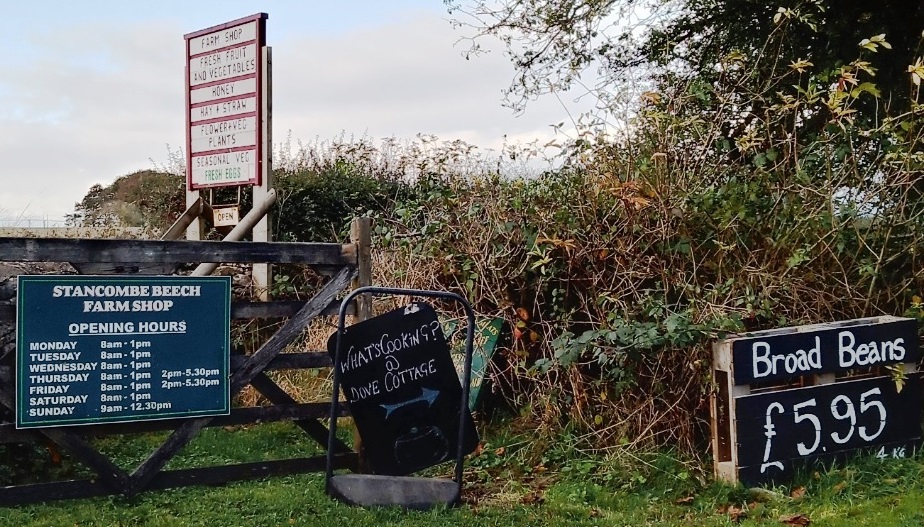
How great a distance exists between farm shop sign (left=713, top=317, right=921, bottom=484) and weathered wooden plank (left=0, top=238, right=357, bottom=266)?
263cm

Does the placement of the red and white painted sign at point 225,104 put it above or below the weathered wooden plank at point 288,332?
above

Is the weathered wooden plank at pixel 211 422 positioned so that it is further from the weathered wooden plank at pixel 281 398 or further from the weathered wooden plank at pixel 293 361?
the weathered wooden plank at pixel 293 361

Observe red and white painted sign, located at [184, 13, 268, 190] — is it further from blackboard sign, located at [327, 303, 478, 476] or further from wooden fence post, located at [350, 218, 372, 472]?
blackboard sign, located at [327, 303, 478, 476]

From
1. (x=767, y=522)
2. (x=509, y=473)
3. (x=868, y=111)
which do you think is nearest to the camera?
(x=767, y=522)

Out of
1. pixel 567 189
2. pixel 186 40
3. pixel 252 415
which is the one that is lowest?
pixel 252 415

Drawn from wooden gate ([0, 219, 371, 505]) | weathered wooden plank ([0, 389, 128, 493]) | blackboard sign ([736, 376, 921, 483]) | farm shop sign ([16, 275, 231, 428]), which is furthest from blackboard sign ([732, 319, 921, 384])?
weathered wooden plank ([0, 389, 128, 493])

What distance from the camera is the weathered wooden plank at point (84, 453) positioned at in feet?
17.0

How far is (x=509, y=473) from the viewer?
20.2 feet

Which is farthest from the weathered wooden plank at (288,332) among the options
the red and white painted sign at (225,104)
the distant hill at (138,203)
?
the distant hill at (138,203)

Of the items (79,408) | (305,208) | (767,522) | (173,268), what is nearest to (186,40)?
(305,208)

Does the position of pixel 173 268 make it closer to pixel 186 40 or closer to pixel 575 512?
pixel 575 512

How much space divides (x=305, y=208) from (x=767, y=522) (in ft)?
24.6

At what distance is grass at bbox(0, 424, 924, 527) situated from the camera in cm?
508

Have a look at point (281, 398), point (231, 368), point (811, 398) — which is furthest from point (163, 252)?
point (811, 398)
